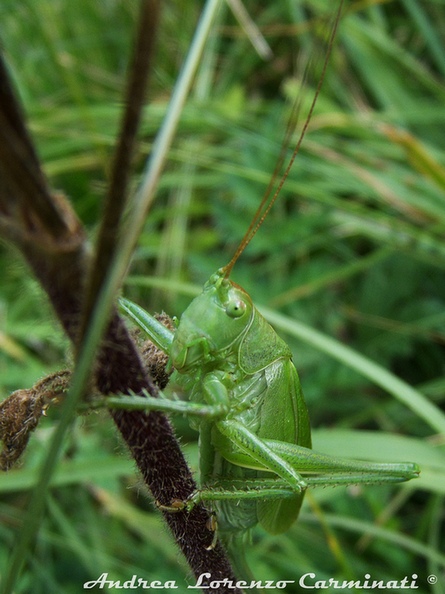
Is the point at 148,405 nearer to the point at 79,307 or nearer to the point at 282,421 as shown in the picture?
the point at 79,307

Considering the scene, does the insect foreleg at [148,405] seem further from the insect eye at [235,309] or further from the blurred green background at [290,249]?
the blurred green background at [290,249]

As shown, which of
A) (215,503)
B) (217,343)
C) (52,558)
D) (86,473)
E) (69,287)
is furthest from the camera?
(52,558)

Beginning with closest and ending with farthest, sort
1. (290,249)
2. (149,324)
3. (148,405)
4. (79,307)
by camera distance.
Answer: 1. (79,307)
2. (148,405)
3. (149,324)
4. (290,249)

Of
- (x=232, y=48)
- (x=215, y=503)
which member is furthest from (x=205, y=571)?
(x=232, y=48)

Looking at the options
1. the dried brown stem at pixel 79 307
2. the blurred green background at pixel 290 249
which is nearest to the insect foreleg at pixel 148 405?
the dried brown stem at pixel 79 307

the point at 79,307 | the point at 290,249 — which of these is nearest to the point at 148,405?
the point at 79,307

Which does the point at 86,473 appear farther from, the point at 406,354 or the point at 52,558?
the point at 406,354
